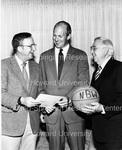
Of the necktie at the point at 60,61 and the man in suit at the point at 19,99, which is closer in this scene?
the man in suit at the point at 19,99

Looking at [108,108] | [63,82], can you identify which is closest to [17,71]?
[63,82]

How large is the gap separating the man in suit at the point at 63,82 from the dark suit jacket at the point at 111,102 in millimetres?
421

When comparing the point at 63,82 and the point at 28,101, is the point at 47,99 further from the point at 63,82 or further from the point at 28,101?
the point at 63,82

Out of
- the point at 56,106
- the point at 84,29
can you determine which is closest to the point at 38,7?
the point at 84,29

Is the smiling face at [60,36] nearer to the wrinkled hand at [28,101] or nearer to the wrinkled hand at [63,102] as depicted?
the wrinkled hand at [63,102]

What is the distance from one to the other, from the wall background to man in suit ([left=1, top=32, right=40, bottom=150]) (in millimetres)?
2368

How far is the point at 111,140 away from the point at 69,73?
2.77 feet

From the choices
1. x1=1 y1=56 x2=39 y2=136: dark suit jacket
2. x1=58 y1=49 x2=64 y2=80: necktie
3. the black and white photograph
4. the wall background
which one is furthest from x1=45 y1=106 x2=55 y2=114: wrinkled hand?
the wall background

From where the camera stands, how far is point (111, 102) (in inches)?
92.0

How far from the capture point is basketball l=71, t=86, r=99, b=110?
242 cm

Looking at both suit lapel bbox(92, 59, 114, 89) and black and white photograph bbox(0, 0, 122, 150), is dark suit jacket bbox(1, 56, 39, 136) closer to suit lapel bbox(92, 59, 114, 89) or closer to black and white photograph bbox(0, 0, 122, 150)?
black and white photograph bbox(0, 0, 122, 150)

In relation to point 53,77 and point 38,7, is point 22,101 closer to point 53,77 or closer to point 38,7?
point 53,77

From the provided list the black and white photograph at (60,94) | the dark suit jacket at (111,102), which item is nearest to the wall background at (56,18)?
the black and white photograph at (60,94)

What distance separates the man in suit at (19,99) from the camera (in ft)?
8.04
